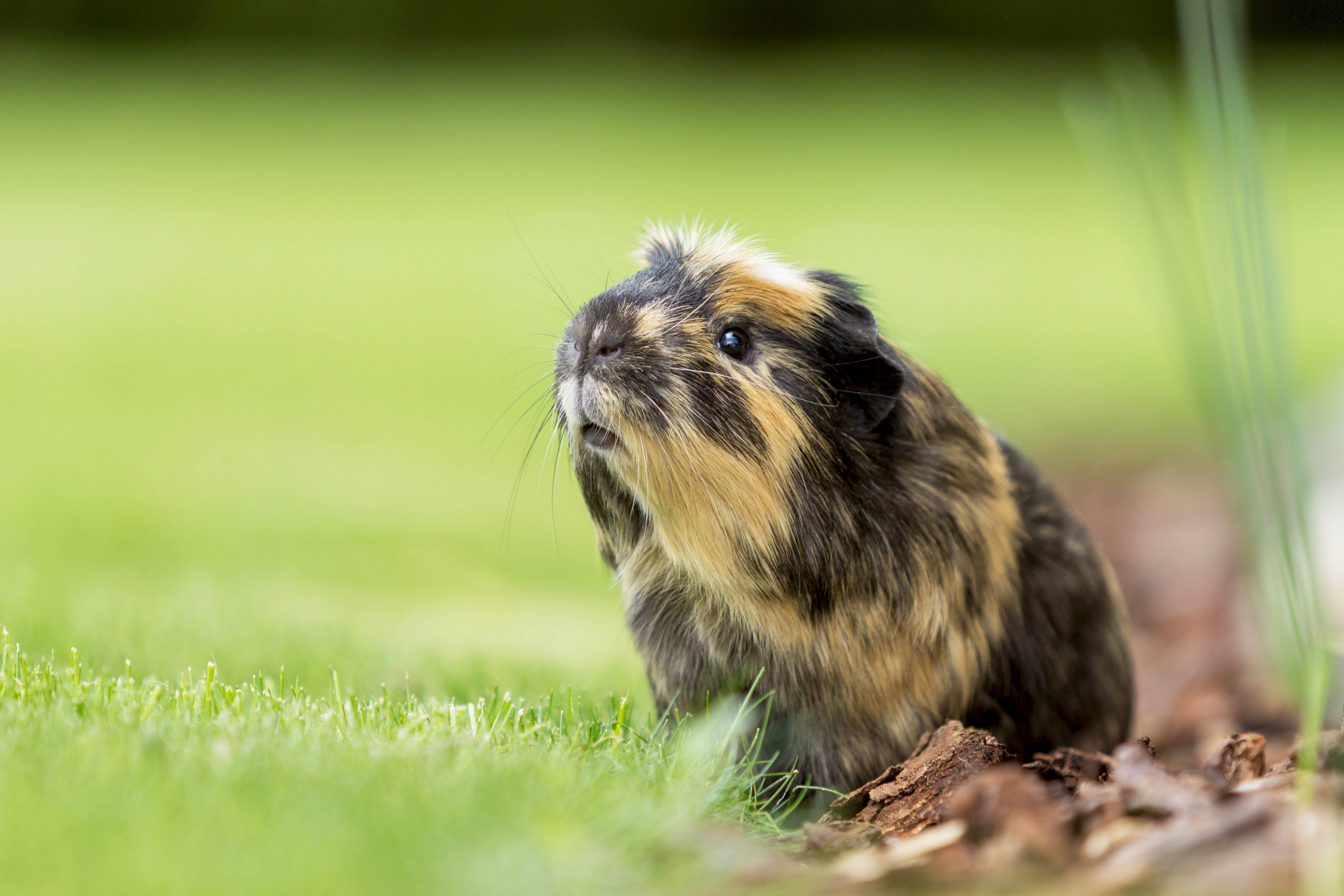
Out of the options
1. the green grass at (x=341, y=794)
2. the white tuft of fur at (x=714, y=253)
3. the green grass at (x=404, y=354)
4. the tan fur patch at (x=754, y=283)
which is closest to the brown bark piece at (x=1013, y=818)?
the green grass at (x=341, y=794)

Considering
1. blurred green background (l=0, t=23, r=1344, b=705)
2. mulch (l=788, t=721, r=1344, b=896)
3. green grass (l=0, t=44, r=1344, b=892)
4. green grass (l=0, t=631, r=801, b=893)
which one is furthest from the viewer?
blurred green background (l=0, t=23, r=1344, b=705)

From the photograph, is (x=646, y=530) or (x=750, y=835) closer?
(x=750, y=835)

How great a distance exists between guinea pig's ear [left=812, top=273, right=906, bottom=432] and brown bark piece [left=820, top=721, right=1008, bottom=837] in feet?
3.05

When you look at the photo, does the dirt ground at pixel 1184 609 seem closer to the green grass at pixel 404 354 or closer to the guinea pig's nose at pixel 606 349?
the green grass at pixel 404 354

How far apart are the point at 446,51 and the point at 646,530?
2766 centimetres

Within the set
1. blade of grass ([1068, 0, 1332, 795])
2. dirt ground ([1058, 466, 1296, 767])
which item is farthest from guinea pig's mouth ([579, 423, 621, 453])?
dirt ground ([1058, 466, 1296, 767])

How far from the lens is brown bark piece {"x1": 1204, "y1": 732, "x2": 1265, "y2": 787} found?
3.41 meters

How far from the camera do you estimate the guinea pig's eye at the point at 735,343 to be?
3553 millimetres

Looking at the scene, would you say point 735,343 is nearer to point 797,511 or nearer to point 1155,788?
point 797,511

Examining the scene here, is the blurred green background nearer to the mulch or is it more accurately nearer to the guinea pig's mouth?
the guinea pig's mouth

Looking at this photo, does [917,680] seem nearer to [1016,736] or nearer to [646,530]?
[1016,736]

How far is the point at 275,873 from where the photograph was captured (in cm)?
219

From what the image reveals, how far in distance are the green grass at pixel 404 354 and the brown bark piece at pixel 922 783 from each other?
0.62 m

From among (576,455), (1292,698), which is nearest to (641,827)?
(576,455)
